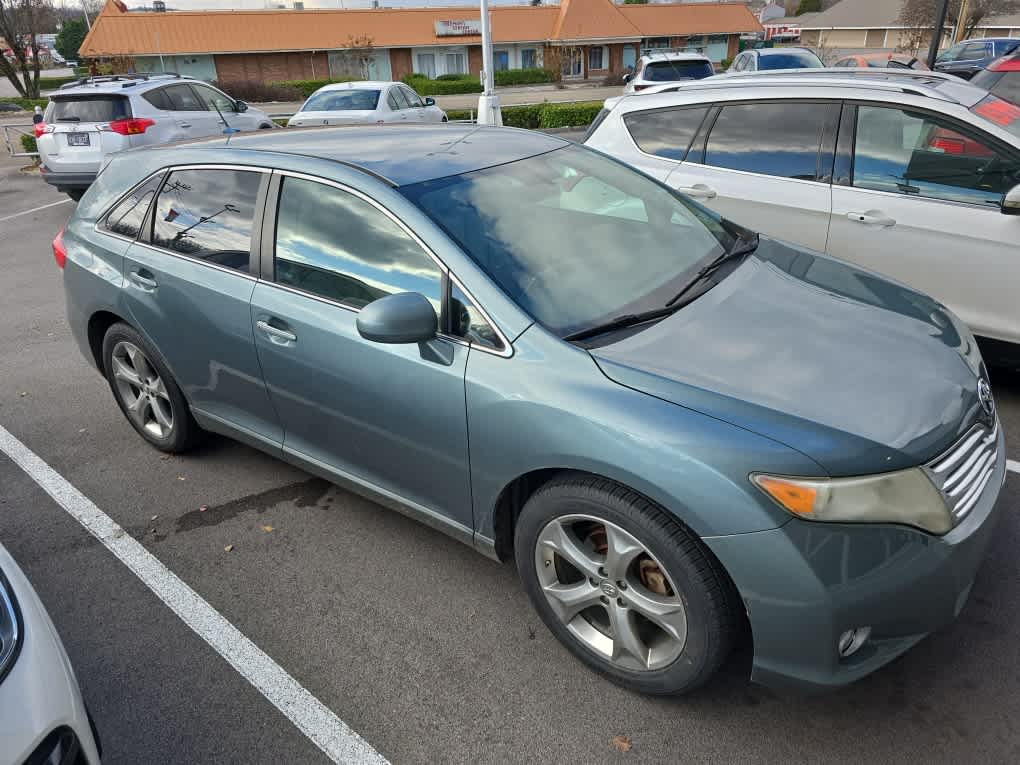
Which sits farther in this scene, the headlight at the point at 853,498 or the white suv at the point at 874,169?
the white suv at the point at 874,169

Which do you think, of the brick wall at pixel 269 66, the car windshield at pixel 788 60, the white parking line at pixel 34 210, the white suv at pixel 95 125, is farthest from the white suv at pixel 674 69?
the brick wall at pixel 269 66

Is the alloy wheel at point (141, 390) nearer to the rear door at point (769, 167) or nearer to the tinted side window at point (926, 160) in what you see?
the rear door at point (769, 167)

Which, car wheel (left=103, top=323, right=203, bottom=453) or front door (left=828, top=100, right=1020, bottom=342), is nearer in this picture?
car wheel (left=103, top=323, right=203, bottom=453)

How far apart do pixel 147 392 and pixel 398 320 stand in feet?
7.40

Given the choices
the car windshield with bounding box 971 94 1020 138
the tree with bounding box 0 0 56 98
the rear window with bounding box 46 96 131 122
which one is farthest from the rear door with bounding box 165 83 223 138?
the tree with bounding box 0 0 56 98

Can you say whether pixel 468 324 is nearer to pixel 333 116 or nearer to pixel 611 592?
pixel 611 592

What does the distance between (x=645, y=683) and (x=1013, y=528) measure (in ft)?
6.21

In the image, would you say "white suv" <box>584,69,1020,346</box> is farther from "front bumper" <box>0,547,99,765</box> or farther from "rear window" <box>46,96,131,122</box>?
"rear window" <box>46,96,131,122</box>

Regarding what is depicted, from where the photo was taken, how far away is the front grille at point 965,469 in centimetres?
222

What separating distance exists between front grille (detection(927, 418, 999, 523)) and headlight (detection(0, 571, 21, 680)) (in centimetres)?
249

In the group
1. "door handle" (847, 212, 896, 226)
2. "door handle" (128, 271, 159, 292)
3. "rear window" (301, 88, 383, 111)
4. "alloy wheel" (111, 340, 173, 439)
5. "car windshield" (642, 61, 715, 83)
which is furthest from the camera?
"car windshield" (642, 61, 715, 83)

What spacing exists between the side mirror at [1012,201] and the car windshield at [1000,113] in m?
0.47

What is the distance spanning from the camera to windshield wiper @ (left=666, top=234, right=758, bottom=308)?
2871mm

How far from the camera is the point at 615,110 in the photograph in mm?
5734
